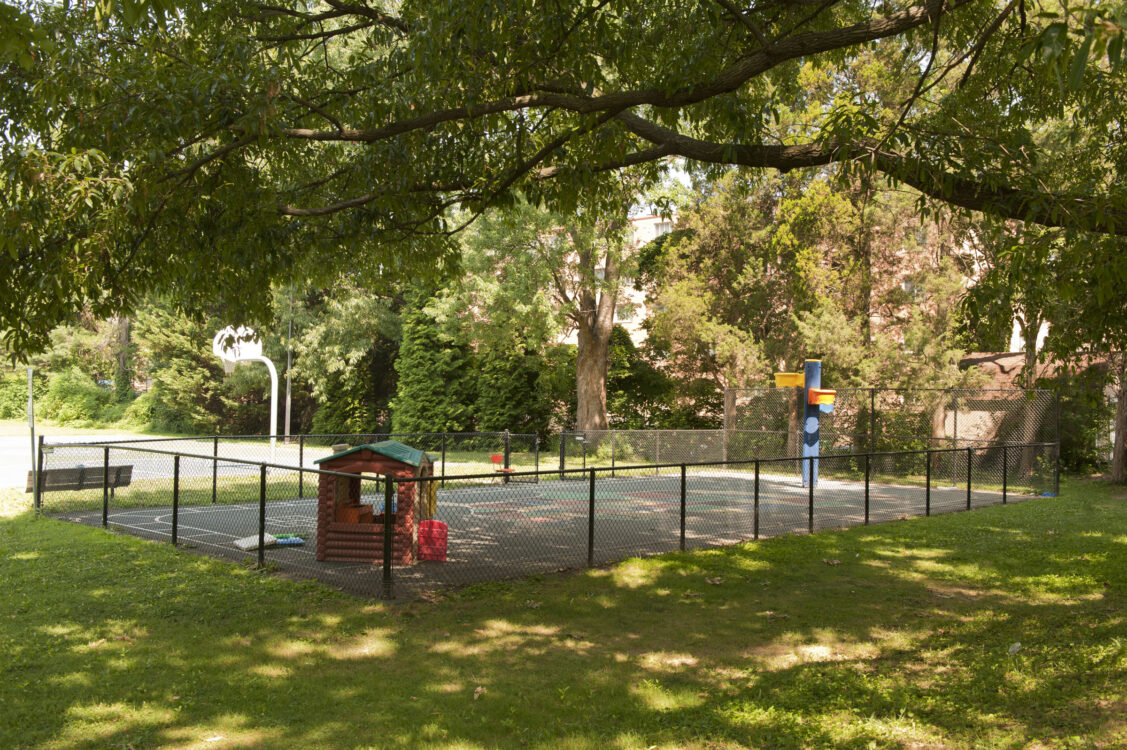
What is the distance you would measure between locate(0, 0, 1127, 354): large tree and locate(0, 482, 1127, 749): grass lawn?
3.09 m

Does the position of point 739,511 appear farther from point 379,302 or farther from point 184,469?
point 379,302

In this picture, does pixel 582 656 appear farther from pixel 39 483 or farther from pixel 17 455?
pixel 17 455

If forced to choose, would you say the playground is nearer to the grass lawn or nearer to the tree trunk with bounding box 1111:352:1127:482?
the grass lawn

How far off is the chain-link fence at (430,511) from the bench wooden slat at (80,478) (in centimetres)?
2

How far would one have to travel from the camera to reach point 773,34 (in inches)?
421

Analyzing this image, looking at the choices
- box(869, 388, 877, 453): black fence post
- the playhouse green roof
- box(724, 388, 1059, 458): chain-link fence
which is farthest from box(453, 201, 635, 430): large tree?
the playhouse green roof

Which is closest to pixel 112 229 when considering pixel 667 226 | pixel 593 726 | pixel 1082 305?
pixel 593 726

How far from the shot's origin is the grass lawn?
539 centimetres

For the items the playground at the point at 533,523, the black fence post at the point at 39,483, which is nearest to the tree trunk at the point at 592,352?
the playground at the point at 533,523

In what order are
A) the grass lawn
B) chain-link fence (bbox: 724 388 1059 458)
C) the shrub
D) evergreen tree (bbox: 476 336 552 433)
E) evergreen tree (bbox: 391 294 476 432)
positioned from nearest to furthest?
the grass lawn → chain-link fence (bbox: 724 388 1059 458) → evergreen tree (bbox: 476 336 552 433) → evergreen tree (bbox: 391 294 476 432) → the shrub

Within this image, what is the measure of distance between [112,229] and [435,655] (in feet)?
15.4

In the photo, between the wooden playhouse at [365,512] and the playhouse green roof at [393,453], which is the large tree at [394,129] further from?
the wooden playhouse at [365,512]

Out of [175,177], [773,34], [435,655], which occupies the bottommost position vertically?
[435,655]

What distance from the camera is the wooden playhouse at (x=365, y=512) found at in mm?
10453
